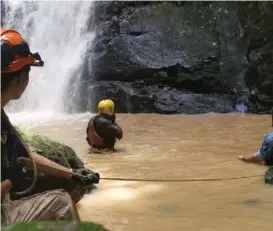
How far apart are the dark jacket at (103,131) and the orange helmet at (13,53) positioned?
5.31 meters

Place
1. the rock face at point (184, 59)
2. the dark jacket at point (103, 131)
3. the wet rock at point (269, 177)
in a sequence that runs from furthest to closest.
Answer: the rock face at point (184, 59) → the dark jacket at point (103, 131) → the wet rock at point (269, 177)

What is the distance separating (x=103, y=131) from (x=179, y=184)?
2.36 meters

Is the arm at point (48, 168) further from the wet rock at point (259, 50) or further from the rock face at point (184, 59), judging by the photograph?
the wet rock at point (259, 50)

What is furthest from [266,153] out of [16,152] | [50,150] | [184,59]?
[184,59]

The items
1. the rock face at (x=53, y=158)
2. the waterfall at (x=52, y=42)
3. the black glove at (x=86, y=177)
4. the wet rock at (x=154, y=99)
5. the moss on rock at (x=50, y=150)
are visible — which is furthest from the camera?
the waterfall at (x=52, y=42)

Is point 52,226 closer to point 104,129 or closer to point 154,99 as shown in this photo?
point 104,129

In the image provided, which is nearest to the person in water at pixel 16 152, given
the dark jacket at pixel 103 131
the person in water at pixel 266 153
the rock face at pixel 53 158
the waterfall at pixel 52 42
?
the rock face at pixel 53 158

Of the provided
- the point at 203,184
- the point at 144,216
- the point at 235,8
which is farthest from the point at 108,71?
the point at 144,216

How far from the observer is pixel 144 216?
4.07 metres

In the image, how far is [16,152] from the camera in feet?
6.61

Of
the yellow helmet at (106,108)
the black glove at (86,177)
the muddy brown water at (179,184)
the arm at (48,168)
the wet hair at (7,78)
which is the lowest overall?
the muddy brown water at (179,184)

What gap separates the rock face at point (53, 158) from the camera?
3.91m

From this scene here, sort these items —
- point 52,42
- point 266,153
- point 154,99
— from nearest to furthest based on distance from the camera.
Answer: point 266,153
point 154,99
point 52,42

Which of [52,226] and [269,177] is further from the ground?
[52,226]
